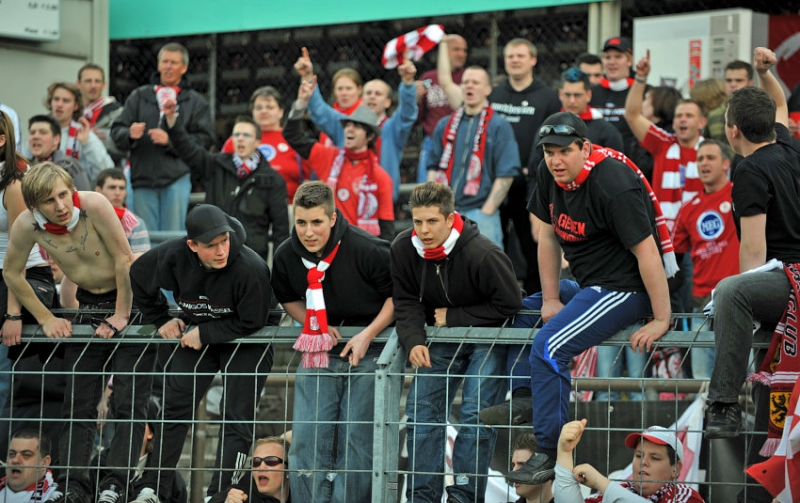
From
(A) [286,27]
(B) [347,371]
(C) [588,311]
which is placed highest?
(A) [286,27]

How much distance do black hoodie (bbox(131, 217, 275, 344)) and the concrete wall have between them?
22.5ft

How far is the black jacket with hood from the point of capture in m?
10.4

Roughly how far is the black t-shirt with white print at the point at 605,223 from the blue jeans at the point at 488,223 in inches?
121

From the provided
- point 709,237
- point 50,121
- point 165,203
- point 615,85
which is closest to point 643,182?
point 709,237

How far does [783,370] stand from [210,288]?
3122 mm

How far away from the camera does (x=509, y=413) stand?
19.2ft

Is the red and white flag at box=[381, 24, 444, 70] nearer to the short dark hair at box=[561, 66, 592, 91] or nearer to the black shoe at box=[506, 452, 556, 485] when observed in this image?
the short dark hair at box=[561, 66, 592, 91]

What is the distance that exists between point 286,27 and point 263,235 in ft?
18.9

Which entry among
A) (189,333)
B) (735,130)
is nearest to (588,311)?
(735,130)

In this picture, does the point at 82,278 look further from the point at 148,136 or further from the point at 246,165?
the point at 148,136

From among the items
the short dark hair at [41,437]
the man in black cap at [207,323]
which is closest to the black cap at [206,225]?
the man in black cap at [207,323]

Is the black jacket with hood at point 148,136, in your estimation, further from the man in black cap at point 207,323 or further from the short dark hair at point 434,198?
the short dark hair at point 434,198

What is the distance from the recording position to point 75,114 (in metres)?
10.6

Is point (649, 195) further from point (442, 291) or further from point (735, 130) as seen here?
point (442, 291)
